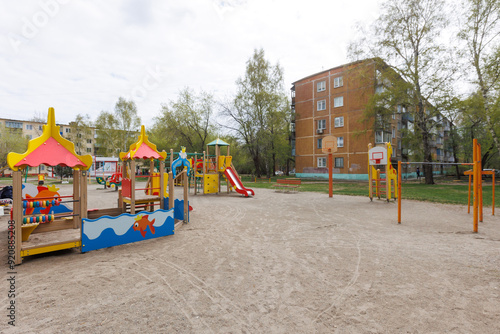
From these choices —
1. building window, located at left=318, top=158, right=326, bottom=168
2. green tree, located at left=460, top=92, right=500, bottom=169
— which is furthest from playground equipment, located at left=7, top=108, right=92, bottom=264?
building window, located at left=318, top=158, right=326, bottom=168

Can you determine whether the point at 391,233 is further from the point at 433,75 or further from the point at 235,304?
the point at 433,75

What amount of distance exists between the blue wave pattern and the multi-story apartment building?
42.0 metres

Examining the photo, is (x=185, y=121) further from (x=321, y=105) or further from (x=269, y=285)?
(x=269, y=285)

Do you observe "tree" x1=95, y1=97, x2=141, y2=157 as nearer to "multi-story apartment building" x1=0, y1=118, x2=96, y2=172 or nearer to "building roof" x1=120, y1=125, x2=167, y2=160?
"multi-story apartment building" x1=0, y1=118, x2=96, y2=172

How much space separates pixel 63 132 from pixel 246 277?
270 ft

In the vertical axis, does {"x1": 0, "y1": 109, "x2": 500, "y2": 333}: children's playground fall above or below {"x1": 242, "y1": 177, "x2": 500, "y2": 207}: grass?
below

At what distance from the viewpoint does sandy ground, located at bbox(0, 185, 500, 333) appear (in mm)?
2664

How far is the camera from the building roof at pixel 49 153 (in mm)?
4344

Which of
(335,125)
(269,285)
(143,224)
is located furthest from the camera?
(335,125)

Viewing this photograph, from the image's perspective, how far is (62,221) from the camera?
20.5 feet

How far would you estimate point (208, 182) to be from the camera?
1641 centimetres

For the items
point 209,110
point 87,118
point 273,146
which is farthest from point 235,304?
point 87,118

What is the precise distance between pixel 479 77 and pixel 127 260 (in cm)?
2709

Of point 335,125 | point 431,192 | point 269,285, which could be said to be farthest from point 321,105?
point 269,285
